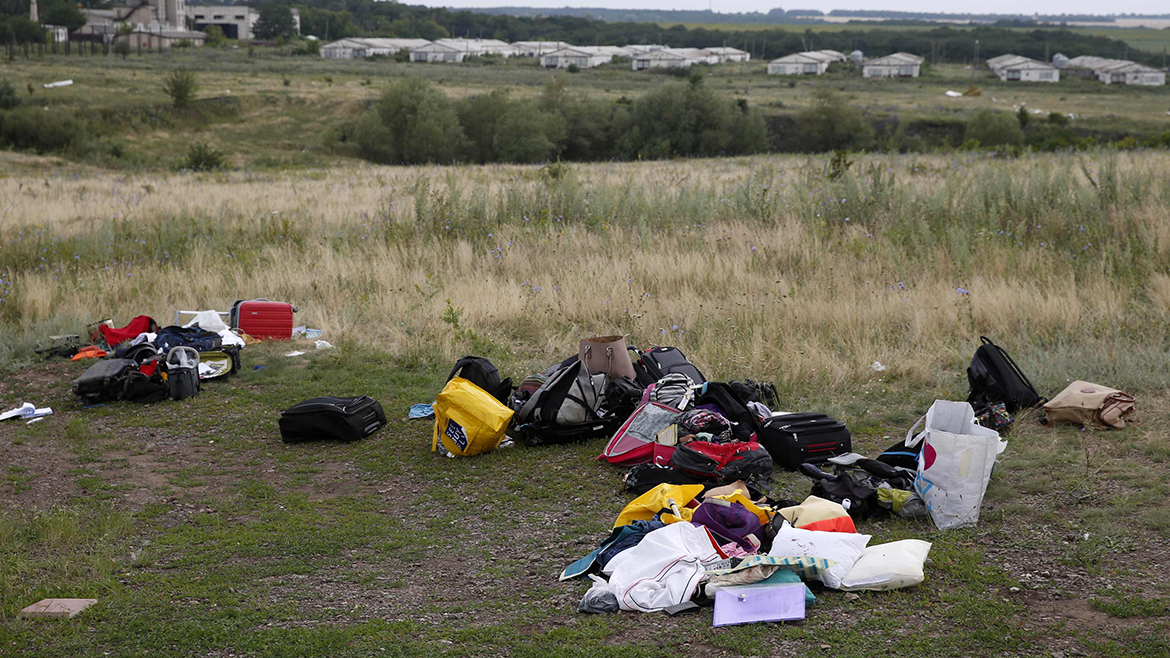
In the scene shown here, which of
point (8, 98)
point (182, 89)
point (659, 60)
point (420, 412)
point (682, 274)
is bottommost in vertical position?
point (420, 412)

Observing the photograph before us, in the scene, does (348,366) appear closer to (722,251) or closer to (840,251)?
(722,251)

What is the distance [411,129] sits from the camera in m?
49.1

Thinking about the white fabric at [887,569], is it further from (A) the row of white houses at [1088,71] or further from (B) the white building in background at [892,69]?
(B) the white building in background at [892,69]

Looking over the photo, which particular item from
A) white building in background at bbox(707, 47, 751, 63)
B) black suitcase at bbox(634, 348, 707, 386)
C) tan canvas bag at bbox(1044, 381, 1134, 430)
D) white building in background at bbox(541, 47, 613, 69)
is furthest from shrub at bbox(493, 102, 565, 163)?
white building in background at bbox(707, 47, 751, 63)

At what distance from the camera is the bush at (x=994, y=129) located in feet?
146

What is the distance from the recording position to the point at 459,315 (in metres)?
9.08

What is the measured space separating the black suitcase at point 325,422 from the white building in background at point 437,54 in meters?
113

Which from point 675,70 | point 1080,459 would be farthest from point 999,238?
point 675,70

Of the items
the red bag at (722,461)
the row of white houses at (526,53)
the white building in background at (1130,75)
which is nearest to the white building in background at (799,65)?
the row of white houses at (526,53)

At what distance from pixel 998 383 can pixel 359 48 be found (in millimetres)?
122300

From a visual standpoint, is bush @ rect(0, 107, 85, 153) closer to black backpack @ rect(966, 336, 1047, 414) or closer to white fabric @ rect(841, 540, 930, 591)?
black backpack @ rect(966, 336, 1047, 414)

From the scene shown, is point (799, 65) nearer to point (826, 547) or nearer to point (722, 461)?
point (722, 461)

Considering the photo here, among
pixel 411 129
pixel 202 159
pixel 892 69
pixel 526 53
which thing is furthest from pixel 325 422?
pixel 526 53

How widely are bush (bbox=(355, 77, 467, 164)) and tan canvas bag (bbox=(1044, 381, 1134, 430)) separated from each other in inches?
1771
